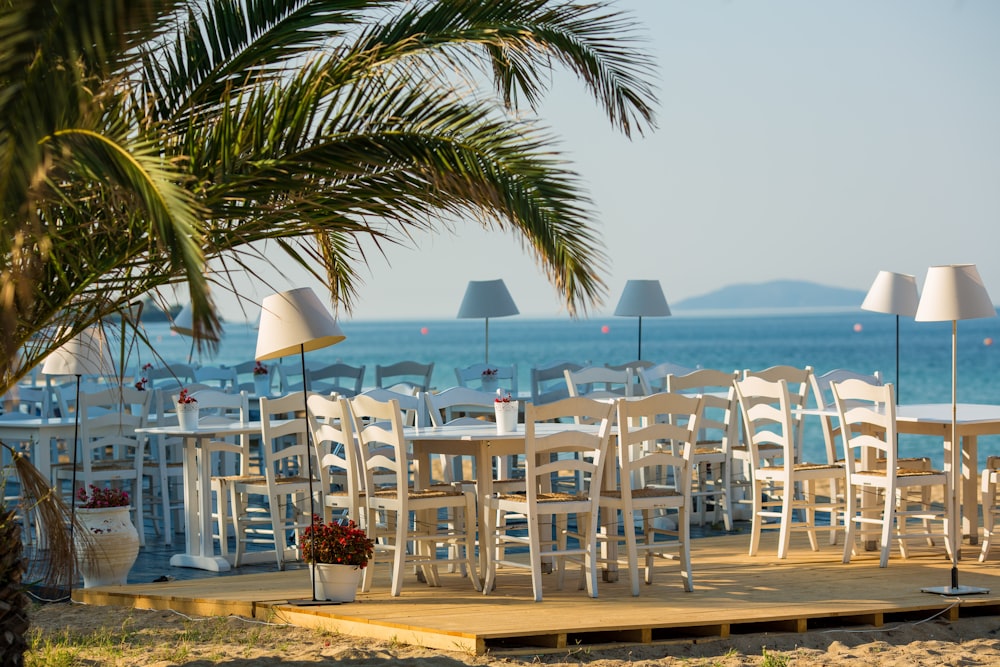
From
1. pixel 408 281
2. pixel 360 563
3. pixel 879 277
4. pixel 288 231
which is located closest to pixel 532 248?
pixel 288 231

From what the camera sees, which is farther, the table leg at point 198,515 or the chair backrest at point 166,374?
the chair backrest at point 166,374

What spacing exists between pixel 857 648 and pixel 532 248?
6.85 feet

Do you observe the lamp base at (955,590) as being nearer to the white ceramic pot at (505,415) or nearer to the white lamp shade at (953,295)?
the white lamp shade at (953,295)

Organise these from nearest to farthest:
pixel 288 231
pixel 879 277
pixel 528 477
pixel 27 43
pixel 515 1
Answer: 1. pixel 27 43
2. pixel 288 231
3. pixel 515 1
4. pixel 528 477
5. pixel 879 277

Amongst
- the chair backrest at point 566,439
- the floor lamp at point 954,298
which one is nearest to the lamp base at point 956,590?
the floor lamp at point 954,298

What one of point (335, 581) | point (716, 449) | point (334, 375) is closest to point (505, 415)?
point (335, 581)

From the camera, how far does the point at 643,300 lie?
11.9m

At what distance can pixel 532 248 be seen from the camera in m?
5.21

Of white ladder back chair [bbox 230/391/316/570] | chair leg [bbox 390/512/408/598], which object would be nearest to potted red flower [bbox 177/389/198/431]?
white ladder back chair [bbox 230/391/316/570]

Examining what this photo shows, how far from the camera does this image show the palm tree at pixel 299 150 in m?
4.63

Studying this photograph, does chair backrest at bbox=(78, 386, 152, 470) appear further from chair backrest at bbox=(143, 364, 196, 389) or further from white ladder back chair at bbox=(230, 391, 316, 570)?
chair backrest at bbox=(143, 364, 196, 389)

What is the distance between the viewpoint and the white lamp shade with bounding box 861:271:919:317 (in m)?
9.30

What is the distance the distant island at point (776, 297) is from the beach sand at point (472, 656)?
94972 millimetres

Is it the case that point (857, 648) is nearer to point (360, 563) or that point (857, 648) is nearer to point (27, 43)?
point (360, 563)
